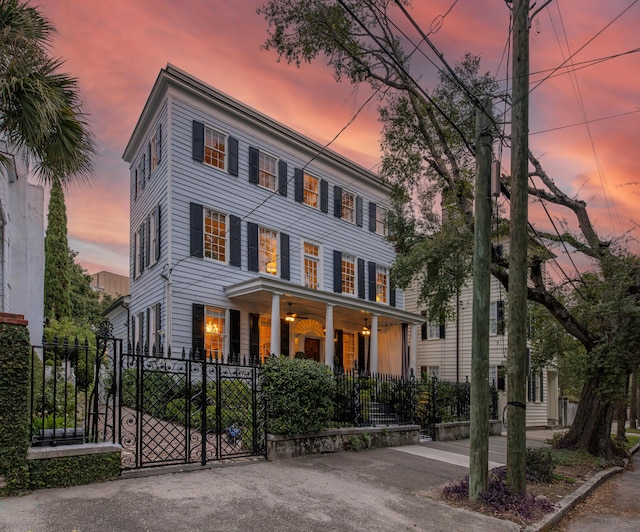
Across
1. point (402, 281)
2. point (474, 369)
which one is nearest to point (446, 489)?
point (474, 369)

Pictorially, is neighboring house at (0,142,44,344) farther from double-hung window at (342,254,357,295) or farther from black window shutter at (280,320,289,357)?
double-hung window at (342,254,357,295)

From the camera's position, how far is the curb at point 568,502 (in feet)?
19.2

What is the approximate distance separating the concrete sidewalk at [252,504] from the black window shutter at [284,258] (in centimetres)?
970

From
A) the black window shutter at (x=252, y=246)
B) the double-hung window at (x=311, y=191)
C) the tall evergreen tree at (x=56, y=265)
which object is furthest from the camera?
the tall evergreen tree at (x=56, y=265)

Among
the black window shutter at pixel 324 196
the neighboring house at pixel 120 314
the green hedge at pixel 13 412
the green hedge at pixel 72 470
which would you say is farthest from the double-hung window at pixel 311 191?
the green hedge at pixel 13 412

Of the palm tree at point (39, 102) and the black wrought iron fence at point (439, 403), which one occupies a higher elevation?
the palm tree at point (39, 102)

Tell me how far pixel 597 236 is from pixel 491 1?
22.9ft

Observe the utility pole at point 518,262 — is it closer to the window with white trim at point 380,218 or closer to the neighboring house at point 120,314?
the window with white trim at point 380,218

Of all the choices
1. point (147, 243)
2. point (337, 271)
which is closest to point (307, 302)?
point (337, 271)

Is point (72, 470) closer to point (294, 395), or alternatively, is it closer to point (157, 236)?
point (294, 395)

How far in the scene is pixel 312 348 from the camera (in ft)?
63.4

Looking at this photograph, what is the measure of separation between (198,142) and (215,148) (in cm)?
81

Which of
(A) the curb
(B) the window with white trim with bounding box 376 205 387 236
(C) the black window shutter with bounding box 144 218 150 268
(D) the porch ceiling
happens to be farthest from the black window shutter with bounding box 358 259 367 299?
(A) the curb

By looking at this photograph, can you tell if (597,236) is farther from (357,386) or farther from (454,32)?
(357,386)
